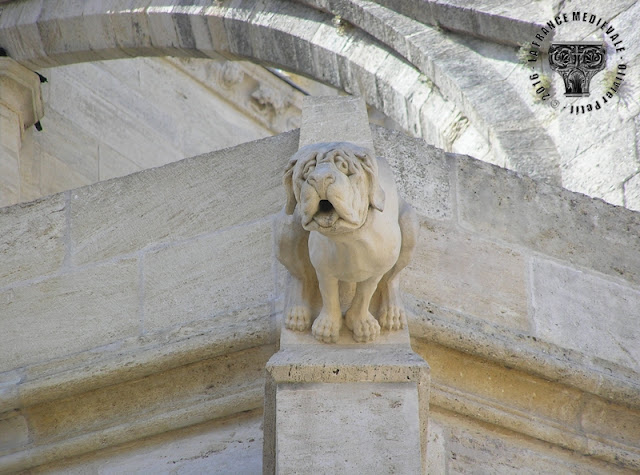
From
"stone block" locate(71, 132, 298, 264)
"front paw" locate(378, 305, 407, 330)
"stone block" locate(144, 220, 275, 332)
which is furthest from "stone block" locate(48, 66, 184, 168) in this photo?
"front paw" locate(378, 305, 407, 330)

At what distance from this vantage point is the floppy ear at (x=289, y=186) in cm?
350

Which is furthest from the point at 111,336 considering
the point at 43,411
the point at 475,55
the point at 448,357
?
the point at 475,55

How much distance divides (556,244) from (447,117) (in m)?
2.25

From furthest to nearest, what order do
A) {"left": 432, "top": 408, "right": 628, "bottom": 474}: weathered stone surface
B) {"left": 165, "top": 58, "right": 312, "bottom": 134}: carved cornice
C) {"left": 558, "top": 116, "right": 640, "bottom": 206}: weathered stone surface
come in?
{"left": 165, "top": 58, "right": 312, "bottom": 134}: carved cornice → {"left": 558, "top": 116, "right": 640, "bottom": 206}: weathered stone surface → {"left": 432, "top": 408, "right": 628, "bottom": 474}: weathered stone surface

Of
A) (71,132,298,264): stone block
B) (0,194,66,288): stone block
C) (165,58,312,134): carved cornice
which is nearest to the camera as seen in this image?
(71,132,298,264): stone block

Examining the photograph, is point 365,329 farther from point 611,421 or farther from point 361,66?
point 361,66

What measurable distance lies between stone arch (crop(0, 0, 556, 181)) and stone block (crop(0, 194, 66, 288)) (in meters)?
2.28

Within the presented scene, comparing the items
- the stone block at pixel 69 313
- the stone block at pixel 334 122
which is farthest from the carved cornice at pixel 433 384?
the stone block at pixel 334 122

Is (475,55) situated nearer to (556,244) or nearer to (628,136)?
(628,136)

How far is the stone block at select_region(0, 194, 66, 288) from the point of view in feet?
15.5

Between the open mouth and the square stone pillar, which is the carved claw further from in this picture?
the open mouth

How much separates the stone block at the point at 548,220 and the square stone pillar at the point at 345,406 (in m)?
0.94

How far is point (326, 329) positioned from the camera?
12.1ft

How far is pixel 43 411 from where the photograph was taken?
4352 mm
